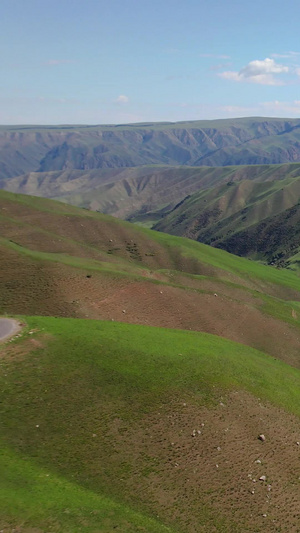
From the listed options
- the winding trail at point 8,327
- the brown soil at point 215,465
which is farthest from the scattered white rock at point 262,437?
the winding trail at point 8,327

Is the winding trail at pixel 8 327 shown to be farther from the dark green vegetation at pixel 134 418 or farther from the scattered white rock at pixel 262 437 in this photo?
the scattered white rock at pixel 262 437

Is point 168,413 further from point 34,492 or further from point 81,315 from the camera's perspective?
point 81,315

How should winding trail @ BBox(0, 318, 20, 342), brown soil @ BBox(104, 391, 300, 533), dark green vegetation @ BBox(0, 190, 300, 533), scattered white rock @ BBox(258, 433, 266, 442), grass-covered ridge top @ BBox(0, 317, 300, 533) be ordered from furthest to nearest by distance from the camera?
winding trail @ BBox(0, 318, 20, 342), scattered white rock @ BBox(258, 433, 266, 442), brown soil @ BBox(104, 391, 300, 533), dark green vegetation @ BBox(0, 190, 300, 533), grass-covered ridge top @ BBox(0, 317, 300, 533)

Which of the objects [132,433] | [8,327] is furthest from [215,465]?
[8,327]

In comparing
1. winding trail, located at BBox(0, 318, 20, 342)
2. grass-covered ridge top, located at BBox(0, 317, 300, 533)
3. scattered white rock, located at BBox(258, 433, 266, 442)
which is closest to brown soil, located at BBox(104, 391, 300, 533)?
grass-covered ridge top, located at BBox(0, 317, 300, 533)

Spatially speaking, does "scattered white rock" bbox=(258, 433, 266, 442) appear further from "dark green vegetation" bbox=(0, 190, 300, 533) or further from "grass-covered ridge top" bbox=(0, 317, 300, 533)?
"grass-covered ridge top" bbox=(0, 317, 300, 533)

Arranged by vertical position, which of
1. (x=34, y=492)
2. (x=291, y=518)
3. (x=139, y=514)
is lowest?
(x=291, y=518)

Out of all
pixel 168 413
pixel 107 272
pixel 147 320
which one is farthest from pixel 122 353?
pixel 107 272
